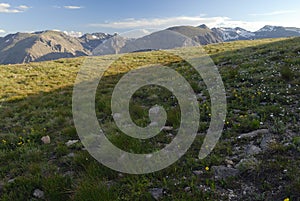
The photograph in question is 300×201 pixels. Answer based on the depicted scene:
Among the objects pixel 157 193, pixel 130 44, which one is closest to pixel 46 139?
pixel 157 193

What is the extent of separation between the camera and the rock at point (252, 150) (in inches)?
221

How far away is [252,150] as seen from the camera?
18.8 feet

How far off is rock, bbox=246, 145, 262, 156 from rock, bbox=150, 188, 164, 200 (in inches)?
86.9

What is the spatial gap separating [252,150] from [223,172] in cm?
104

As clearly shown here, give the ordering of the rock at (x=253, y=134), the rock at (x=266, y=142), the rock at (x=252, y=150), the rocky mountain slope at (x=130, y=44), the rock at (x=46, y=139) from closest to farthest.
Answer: the rock at (x=252, y=150), the rock at (x=266, y=142), the rock at (x=253, y=134), the rock at (x=46, y=139), the rocky mountain slope at (x=130, y=44)

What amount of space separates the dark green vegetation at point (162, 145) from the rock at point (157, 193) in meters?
0.06

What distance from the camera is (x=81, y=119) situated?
9.12m

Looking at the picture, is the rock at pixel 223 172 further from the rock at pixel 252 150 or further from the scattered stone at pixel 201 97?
the scattered stone at pixel 201 97

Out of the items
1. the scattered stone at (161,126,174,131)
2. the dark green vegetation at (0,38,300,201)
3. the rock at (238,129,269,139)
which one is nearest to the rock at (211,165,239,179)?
the dark green vegetation at (0,38,300,201)

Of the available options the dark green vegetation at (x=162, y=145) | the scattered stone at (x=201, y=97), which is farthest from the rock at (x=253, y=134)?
the scattered stone at (x=201, y=97)

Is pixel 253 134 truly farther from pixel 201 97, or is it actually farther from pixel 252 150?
pixel 201 97

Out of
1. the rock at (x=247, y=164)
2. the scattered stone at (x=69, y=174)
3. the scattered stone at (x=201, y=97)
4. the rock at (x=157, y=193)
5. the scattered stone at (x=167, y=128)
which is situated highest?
the scattered stone at (x=201, y=97)

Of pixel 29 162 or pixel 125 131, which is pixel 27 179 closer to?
pixel 29 162

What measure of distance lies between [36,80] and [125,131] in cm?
1303
